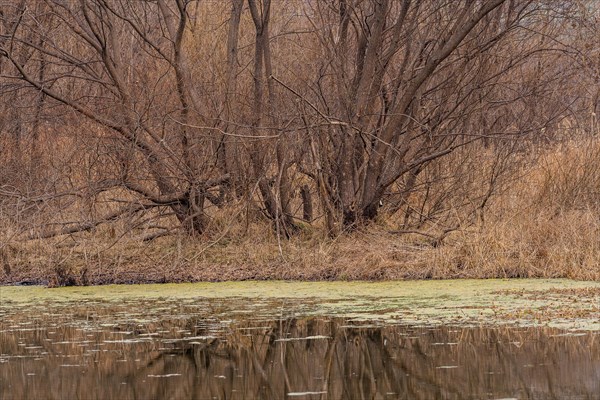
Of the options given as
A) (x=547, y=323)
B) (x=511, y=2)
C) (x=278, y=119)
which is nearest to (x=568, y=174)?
(x=511, y=2)

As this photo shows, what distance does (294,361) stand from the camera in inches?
295

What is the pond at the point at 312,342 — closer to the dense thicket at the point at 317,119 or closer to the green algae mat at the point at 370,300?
the green algae mat at the point at 370,300

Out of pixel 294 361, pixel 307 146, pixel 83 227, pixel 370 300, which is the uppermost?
pixel 307 146

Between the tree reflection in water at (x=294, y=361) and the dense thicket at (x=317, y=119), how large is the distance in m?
5.43

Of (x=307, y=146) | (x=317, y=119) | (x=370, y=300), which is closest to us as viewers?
(x=370, y=300)

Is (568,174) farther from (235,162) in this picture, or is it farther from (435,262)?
(235,162)

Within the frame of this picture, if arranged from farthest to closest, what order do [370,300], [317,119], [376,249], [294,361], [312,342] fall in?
[317,119]
[376,249]
[370,300]
[312,342]
[294,361]

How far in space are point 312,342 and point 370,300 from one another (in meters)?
2.57

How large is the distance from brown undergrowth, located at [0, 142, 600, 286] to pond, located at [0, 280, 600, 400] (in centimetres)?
61

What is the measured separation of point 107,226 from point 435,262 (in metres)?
4.80

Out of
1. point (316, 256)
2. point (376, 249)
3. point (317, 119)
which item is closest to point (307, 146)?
point (317, 119)

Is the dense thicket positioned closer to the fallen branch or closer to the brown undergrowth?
the fallen branch

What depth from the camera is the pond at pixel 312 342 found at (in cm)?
643

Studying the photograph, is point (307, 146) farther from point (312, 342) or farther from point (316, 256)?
point (312, 342)
